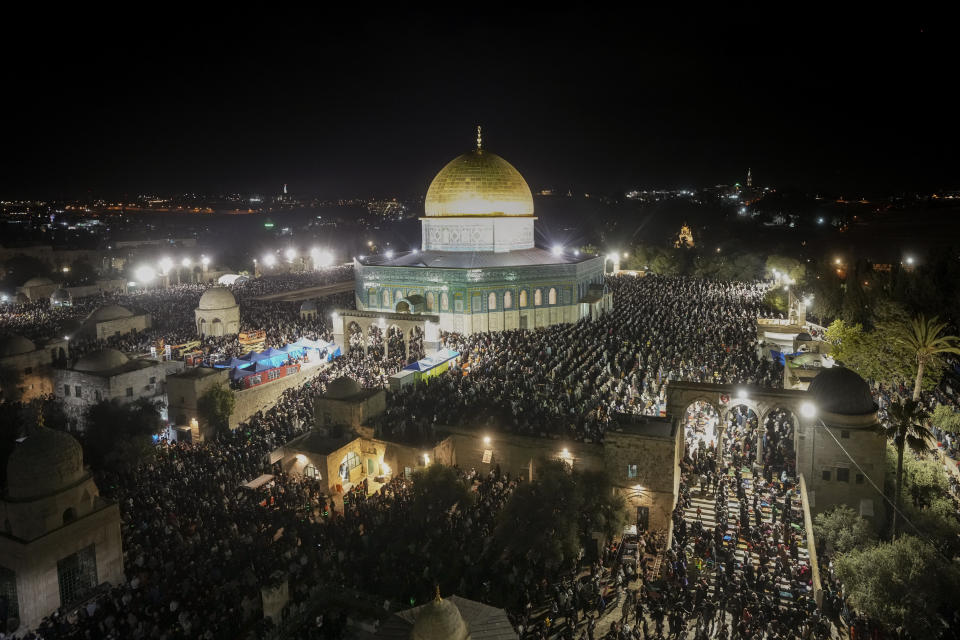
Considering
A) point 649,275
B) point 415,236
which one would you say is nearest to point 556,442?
point 649,275

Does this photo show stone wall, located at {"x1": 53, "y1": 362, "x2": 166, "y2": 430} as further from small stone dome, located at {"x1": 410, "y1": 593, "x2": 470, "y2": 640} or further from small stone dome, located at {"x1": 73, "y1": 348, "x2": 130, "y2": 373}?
small stone dome, located at {"x1": 410, "y1": 593, "x2": 470, "y2": 640}

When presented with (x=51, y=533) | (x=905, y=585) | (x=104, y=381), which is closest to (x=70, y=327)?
(x=104, y=381)

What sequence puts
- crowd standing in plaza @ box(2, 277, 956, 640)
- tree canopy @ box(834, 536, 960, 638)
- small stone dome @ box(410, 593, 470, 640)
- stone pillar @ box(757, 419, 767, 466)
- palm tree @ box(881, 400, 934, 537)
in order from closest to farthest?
small stone dome @ box(410, 593, 470, 640), tree canopy @ box(834, 536, 960, 638), crowd standing in plaza @ box(2, 277, 956, 640), palm tree @ box(881, 400, 934, 537), stone pillar @ box(757, 419, 767, 466)

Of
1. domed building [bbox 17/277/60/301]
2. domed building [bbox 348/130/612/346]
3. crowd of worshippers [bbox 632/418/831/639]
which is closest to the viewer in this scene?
crowd of worshippers [bbox 632/418/831/639]

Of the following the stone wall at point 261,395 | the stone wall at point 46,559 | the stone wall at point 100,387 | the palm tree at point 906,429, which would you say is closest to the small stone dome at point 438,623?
the stone wall at point 46,559

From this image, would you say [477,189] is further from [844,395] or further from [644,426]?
[844,395]

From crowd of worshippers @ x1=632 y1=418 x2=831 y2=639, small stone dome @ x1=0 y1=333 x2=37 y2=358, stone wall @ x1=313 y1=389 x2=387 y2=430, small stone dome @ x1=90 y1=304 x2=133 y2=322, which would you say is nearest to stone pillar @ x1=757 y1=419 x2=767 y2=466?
crowd of worshippers @ x1=632 y1=418 x2=831 y2=639
